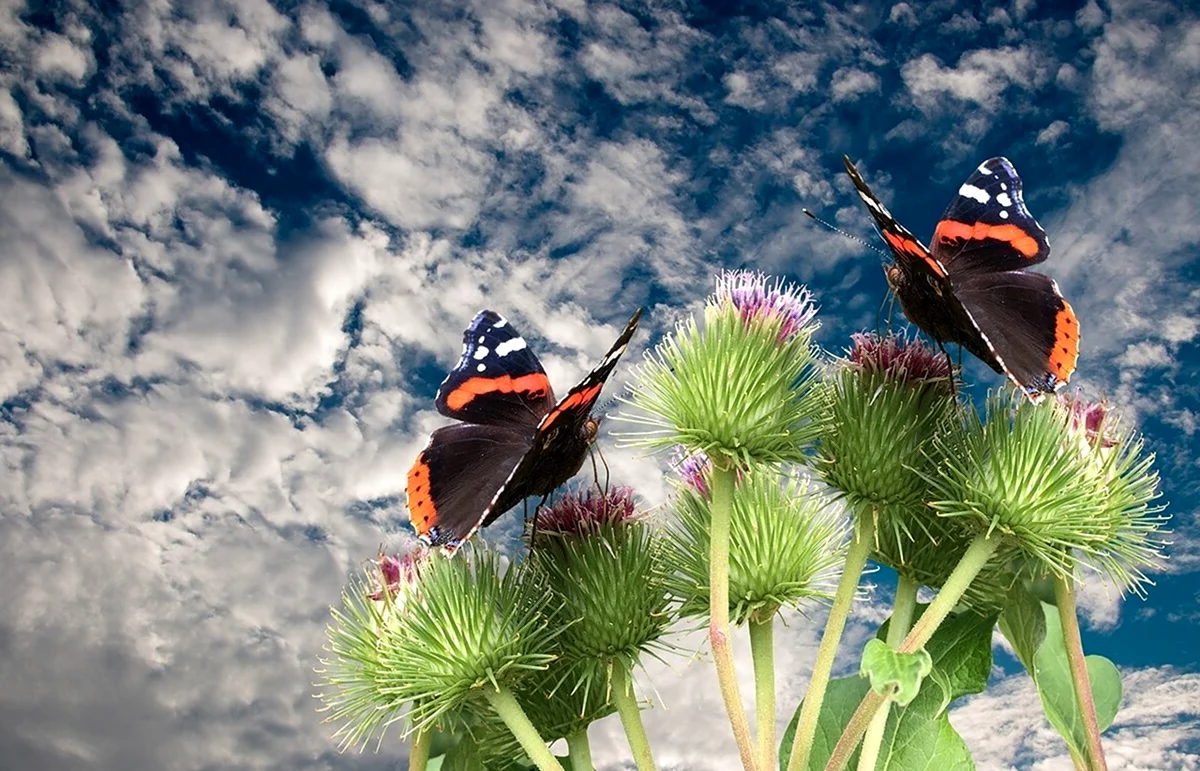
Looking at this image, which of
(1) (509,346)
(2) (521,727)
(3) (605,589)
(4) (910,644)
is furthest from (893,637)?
(1) (509,346)

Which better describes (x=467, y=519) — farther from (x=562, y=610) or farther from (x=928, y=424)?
(x=928, y=424)

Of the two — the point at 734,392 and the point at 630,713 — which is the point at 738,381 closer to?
the point at 734,392

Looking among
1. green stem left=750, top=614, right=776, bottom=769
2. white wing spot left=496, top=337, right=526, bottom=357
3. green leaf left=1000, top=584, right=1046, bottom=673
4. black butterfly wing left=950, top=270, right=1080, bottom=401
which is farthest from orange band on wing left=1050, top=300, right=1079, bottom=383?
white wing spot left=496, top=337, right=526, bottom=357

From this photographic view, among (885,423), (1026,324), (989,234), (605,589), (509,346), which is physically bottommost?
(605,589)

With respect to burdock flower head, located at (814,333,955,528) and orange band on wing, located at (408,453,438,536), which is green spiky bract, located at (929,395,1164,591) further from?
orange band on wing, located at (408,453,438,536)

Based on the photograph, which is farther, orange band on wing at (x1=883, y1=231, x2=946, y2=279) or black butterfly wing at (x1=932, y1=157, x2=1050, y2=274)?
black butterfly wing at (x1=932, y1=157, x2=1050, y2=274)
